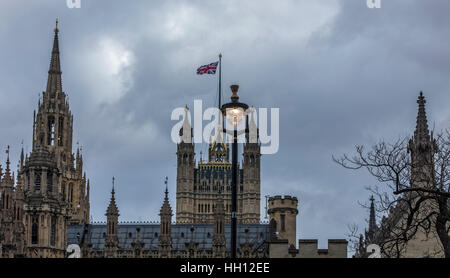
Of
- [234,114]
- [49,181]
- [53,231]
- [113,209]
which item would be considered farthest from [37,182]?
[234,114]

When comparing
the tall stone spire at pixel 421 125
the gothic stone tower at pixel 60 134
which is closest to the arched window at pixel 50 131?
the gothic stone tower at pixel 60 134

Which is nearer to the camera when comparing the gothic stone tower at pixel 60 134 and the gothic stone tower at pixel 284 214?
the gothic stone tower at pixel 284 214

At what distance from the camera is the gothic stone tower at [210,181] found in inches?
6240

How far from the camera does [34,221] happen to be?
260 feet

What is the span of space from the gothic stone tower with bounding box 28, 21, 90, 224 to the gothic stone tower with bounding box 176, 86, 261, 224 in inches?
1756

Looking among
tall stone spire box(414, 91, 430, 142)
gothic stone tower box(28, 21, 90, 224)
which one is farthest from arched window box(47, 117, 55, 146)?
tall stone spire box(414, 91, 430, 142)

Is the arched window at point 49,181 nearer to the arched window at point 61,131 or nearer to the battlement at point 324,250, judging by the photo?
the arched window at point 61,131

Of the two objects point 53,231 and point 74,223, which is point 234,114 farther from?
point 74,223

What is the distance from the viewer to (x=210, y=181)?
168500 millimetres

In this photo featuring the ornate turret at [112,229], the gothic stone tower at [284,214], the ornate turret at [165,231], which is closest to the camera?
the ornate turret at [112,229]

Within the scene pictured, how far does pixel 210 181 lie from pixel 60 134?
183 ft

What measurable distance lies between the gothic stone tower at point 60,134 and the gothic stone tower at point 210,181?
4459 centimetres

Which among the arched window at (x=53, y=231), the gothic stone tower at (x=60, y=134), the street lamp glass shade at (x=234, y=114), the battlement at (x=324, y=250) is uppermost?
the gothic stone tower at (x=60, y=134)
